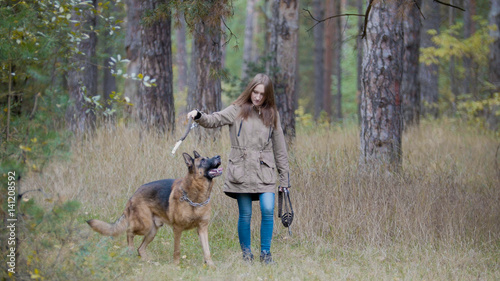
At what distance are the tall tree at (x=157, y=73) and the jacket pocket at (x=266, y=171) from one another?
5.41 m

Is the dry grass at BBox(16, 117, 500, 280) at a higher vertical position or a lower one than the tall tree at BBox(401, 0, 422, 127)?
lower

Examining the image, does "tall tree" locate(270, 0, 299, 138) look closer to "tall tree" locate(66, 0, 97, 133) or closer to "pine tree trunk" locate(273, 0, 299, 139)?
"pine tree trunk" locate(273, 0, 299, 139)

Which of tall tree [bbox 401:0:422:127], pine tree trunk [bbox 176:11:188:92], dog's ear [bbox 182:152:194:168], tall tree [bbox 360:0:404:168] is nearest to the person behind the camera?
dog's ear [bbox 182:152:194:168]

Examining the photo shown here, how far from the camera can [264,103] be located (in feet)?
19.3

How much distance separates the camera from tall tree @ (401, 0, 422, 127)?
1497 centimetres

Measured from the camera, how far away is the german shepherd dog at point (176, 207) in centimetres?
545

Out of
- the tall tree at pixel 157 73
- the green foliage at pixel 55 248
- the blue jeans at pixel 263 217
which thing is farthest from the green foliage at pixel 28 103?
the tall tree at pixel 157 73

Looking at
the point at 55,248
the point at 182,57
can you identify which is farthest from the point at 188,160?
the point at 182,57

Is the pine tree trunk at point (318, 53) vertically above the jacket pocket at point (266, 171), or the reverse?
the pine tree trunk at point (318, 53)

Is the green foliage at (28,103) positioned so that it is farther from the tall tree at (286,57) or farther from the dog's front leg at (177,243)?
the tall tree at (286,57)

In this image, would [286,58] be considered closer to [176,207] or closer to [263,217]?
[263,217]

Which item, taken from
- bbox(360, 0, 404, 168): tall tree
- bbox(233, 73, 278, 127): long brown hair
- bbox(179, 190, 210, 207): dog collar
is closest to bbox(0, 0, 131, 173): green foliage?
bbox(179, 190, 210, 207): dog collar

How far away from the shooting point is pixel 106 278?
15.4 feet

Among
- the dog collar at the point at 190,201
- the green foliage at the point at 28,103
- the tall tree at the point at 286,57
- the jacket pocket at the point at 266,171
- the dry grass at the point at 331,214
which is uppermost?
the tall tree at the point at 286,57
